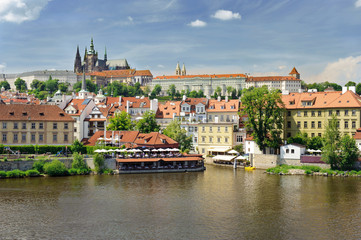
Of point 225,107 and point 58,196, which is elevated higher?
point 225,107

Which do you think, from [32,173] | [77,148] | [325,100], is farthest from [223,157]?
[32,173]

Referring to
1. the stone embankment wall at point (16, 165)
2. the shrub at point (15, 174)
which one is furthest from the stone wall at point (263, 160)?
the shrub at point (15, 174)

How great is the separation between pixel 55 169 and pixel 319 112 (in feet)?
152

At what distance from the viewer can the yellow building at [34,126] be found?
70.3m

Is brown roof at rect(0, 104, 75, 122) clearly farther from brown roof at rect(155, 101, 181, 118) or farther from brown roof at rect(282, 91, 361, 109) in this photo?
brown roof at rect(282, 91, 361, 109)

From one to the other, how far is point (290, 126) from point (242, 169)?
1591 centimetres

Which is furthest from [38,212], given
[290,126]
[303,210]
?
[290,126]

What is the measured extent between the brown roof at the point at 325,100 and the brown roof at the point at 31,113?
4090cm

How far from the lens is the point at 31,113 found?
7262 centimetres

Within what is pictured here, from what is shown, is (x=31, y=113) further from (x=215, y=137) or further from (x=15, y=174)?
(x=215, y=137)

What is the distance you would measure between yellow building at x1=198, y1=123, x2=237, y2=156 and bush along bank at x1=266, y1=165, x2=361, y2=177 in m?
15.3

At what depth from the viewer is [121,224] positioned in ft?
117

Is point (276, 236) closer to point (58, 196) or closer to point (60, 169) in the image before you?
point (58, 196)

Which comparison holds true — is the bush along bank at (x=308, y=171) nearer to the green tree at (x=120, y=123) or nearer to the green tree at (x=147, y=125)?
the green tree at (x=147, y=125)
